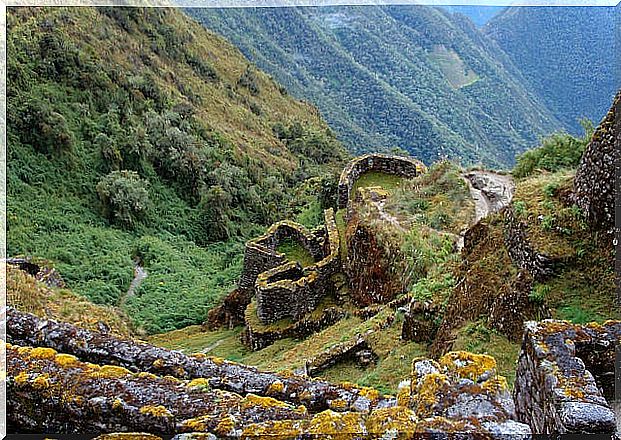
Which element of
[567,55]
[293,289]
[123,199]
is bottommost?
[293,289]

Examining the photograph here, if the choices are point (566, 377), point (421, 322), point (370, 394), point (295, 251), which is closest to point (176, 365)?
point (370, 394)

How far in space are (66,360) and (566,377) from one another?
134 inches

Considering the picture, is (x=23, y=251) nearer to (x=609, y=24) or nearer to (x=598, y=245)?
(x=598, y=245)

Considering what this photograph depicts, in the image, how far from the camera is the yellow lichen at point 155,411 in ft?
10.3

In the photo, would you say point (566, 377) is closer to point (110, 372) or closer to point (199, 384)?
point (199, 384)

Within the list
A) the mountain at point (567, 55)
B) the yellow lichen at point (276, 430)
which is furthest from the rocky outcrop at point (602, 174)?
the mountain at point (567, 55)

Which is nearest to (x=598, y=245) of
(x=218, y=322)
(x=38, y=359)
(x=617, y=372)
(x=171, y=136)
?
(x=617, y=372)

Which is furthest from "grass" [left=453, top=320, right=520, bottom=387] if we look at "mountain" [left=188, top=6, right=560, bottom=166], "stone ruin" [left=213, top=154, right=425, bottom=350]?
"mountain" [left=188, top=6, right=560, bottom=166]

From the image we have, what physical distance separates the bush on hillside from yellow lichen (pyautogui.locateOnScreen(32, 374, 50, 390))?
11014mm

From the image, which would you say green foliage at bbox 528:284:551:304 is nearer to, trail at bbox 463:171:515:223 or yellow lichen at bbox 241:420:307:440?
yellow lichen at bbox 241:420:307:440

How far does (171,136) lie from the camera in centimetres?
4691

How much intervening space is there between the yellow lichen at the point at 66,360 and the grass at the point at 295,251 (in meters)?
15.4

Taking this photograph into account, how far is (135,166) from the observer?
1718 inches

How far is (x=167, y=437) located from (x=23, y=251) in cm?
2888
